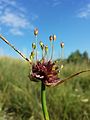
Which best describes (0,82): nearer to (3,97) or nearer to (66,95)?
(3,97)

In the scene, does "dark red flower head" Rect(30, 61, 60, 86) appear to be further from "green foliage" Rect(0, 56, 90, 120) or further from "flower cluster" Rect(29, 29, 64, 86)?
"green foliage" Rect(0, 56, 90, 120)

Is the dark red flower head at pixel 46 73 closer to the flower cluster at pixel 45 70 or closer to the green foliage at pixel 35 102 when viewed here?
the flower cluster at pixel 45 70

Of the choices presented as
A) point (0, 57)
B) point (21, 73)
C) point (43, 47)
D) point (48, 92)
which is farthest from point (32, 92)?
point (43, 47)

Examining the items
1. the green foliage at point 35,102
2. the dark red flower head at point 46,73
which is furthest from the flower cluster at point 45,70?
the green foliage at point 35,102

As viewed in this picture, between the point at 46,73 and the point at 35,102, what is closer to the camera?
the point at 46,73

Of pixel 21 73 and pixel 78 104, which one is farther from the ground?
pixel 21 73

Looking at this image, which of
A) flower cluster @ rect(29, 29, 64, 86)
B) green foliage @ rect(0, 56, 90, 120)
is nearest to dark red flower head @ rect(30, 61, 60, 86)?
flower cluster @ rect(29, 29, 64, 86)

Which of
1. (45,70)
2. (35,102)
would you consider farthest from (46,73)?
(35,102)

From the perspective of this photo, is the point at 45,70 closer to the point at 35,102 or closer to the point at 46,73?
the point at 46,73

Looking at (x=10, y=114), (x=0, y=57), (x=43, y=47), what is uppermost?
(x=0, y=57)
